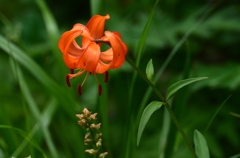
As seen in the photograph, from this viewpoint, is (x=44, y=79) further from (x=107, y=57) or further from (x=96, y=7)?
(x=107, y=57)

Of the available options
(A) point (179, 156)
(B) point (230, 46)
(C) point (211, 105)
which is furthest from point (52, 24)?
(B) point (230, 46)

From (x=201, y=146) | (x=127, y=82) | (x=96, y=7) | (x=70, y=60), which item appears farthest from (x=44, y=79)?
(x=201, y=146)

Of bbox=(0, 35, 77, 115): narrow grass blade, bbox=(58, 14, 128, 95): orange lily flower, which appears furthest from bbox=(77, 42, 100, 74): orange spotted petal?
bbox=(0, 35, 77, 115): narrow grass blade

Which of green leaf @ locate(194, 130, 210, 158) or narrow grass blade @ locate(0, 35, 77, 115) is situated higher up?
narrow grass blade @ locate(0, 35, 77, 115)

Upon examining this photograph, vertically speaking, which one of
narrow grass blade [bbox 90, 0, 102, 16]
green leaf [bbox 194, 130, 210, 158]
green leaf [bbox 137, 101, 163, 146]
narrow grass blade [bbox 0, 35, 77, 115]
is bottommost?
green leaf [bbox 194, 130, 210, 158]

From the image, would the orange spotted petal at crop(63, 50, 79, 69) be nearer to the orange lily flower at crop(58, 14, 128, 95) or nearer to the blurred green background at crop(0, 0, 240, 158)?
the orange lily flower at crop(58, 14, 128, 95)

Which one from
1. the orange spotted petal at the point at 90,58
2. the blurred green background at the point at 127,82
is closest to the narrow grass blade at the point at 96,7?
the blurred green background at the point at 127,82
